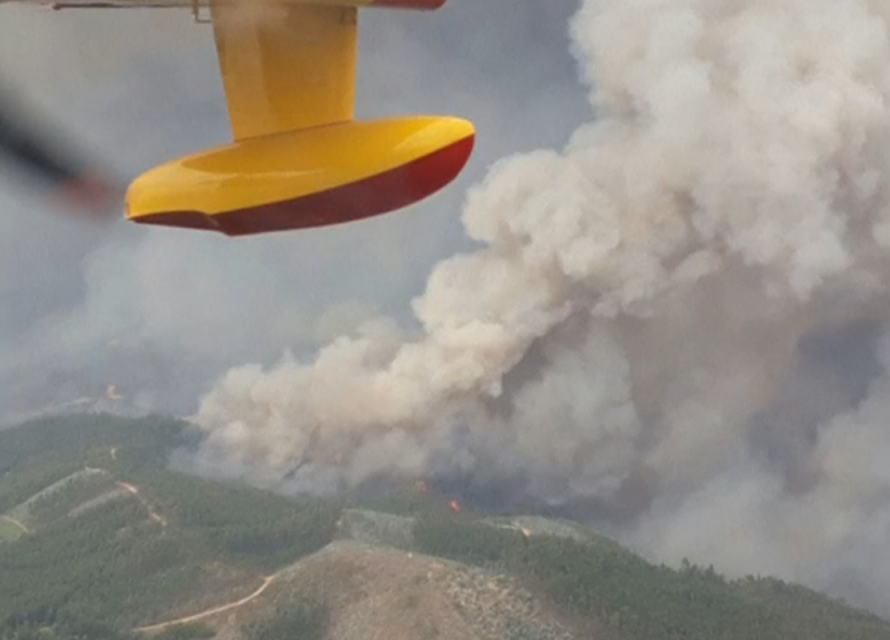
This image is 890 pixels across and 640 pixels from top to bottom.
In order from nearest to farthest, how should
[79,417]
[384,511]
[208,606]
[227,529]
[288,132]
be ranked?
A: [288,132] → [208,606] → [227,529] → [384,511] → [79,417]

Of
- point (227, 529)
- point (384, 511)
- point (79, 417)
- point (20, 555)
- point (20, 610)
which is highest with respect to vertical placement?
point (79, 417)

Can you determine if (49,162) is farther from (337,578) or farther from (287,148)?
(337,578)

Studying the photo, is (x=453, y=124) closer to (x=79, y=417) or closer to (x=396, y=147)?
(x=396, y=147)

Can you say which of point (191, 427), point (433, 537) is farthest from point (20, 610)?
point (191, 427)

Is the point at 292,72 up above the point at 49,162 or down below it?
above

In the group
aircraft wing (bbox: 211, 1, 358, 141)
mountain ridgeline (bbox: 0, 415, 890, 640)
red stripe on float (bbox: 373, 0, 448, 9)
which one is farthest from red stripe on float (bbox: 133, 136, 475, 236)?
mountain ridgeline (bbox: 0, 415, 890, 640)

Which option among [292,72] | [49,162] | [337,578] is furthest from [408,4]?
[337,578]

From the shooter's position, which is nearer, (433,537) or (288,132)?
(288,132)
